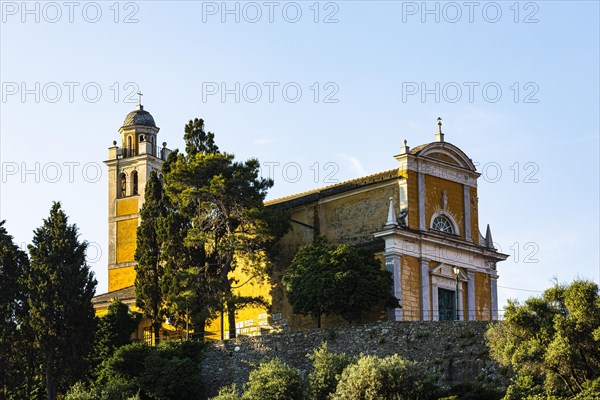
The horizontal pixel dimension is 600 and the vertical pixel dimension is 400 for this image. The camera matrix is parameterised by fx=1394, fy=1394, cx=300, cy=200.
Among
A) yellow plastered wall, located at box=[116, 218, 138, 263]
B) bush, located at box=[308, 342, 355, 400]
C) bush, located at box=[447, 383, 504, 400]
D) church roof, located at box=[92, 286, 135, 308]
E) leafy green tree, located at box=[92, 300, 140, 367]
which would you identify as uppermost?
yellow plastered wall, located at box=[116, 218, 138, 263]

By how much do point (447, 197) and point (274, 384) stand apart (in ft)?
52.3

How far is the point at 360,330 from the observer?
→ 55.0 meters

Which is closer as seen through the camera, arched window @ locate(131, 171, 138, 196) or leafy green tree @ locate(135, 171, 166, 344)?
leafy green tree @ locate(135, 171, 166, 344)

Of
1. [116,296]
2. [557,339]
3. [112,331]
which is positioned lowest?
[557,339]

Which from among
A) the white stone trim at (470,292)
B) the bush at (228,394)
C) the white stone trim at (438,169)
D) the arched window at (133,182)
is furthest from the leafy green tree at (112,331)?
the arched window at (133,182)

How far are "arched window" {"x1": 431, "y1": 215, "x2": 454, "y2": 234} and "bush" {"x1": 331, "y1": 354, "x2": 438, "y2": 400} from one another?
13960mm

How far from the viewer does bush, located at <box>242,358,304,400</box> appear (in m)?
50.8

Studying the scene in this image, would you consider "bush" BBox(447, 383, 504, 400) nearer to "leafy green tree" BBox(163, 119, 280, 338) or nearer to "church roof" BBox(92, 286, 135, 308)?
"leafy green tree" BBox(163, 119, 280, 338)

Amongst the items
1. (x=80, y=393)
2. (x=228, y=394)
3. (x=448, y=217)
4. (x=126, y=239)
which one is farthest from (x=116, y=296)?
(x=228, y=394)

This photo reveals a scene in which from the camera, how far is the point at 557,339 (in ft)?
152

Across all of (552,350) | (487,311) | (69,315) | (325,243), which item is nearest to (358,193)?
(325,243)


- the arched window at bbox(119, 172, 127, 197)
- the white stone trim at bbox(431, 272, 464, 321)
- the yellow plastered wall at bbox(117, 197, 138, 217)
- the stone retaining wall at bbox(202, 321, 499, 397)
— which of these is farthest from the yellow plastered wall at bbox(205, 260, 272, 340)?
the arched window at bbox(119, 172, 127, 197)

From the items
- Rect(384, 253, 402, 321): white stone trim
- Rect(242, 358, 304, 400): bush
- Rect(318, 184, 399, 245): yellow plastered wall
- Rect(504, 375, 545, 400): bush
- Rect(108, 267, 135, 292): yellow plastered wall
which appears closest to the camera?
Rect(504, 375, 545, 400): bush

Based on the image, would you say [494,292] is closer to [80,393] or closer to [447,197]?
[447,197]
